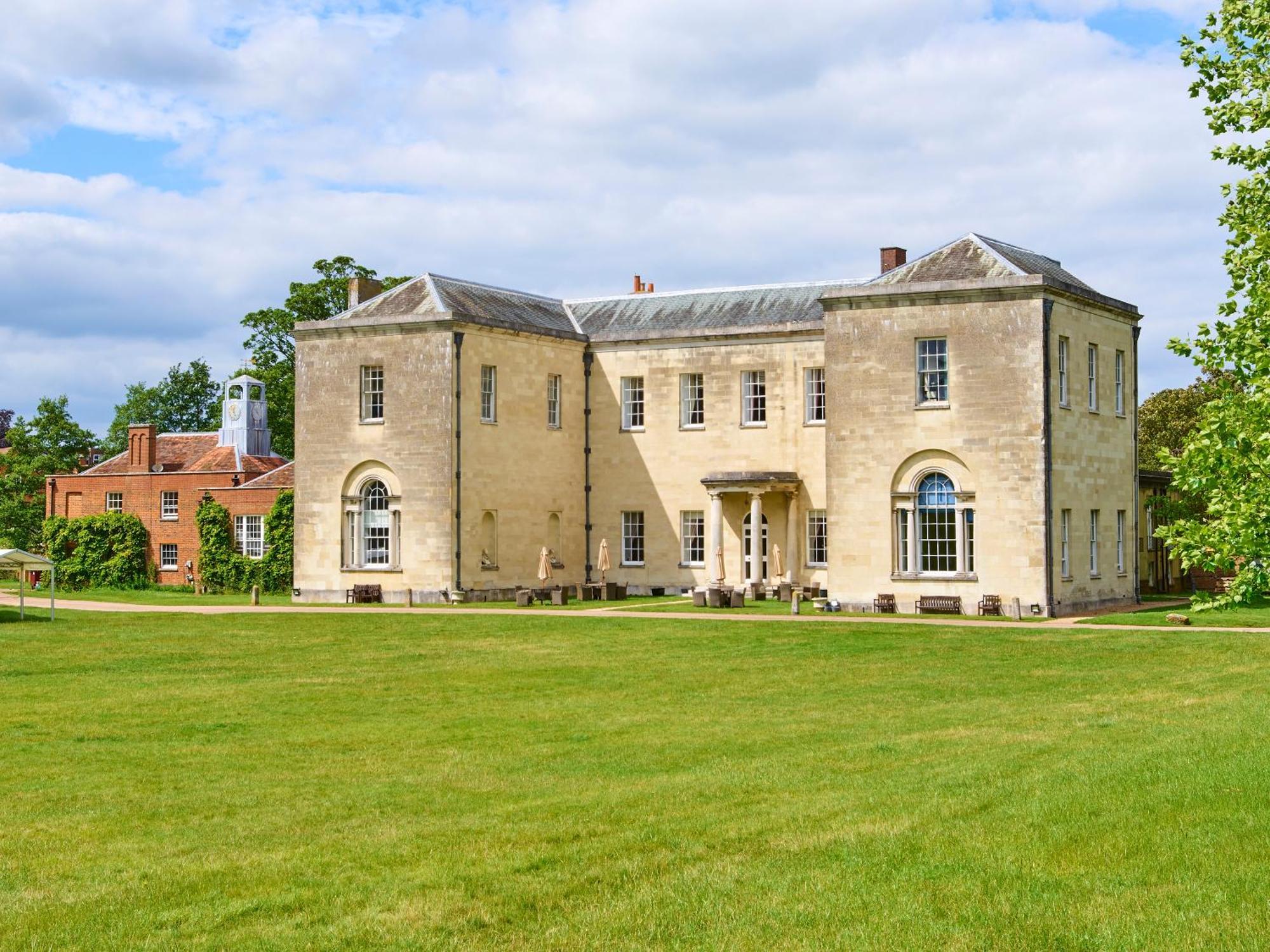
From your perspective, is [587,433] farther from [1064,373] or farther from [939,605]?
[1064,373]

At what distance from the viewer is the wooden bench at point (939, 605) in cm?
3559

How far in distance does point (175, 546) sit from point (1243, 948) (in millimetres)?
49058

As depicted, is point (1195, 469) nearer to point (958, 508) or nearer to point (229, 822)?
point (229, 822)

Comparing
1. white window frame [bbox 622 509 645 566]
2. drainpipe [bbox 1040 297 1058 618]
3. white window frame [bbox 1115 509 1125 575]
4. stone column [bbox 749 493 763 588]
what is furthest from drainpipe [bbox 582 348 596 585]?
white window frame [bbox 1115 509 1125 575]

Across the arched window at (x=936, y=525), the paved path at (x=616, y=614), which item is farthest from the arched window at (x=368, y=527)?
the arched window at (x=936, y=525)

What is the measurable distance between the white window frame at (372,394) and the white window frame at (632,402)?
7216 millimetres

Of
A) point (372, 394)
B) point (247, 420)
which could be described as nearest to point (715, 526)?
point (372, 394)

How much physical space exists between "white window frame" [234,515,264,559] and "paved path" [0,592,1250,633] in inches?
337

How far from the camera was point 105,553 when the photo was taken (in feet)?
177

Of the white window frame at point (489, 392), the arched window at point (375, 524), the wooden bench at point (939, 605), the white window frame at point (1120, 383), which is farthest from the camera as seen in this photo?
the white window frame at point (489, 392)

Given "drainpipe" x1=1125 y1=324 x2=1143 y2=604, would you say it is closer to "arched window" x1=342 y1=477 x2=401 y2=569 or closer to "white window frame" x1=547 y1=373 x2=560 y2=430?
"white window frame" x1=547 y1=373 x2=560 y2=430

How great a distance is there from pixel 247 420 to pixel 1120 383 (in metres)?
34.9

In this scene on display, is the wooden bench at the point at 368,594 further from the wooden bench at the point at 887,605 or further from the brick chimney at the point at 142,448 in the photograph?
the brick chimney at the point at 142,448

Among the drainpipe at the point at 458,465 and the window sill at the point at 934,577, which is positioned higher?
the drainpipe at the point at 458,465
